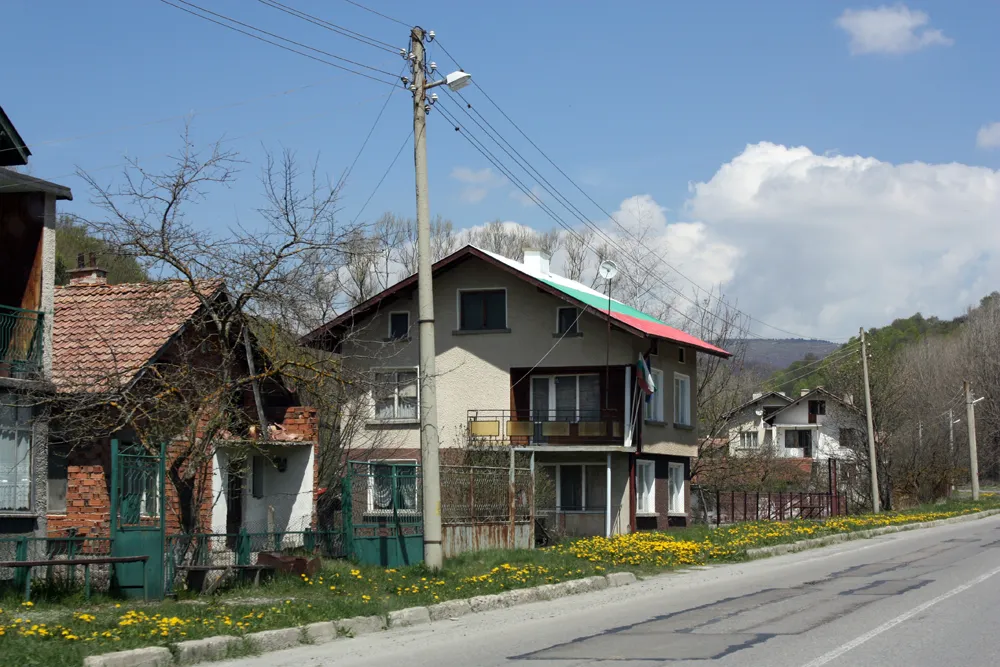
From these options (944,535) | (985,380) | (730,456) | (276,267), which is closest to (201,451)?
(276,267)

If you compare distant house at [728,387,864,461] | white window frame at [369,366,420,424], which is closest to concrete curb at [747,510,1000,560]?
A: white window frame at [369,366,420,424]

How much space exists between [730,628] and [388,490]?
9374mm

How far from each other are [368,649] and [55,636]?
3.06 m

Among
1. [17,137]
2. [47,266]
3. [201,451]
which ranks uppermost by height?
[17,137]

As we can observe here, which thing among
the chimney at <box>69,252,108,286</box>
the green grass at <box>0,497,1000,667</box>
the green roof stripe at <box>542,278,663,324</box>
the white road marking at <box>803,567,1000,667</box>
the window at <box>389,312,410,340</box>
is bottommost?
the white road marking at <box>803,567,1000,667</box>

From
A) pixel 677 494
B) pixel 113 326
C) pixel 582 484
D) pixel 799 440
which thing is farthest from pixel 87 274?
pixel 799 440

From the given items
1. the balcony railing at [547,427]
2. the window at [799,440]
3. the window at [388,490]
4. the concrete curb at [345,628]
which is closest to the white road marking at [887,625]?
the concrete curb at [345,628]

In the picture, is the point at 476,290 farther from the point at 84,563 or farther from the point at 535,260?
the point at 84,563

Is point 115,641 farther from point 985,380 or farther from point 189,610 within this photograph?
point 985,380

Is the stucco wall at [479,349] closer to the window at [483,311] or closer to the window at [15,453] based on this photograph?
the window at [483,311]

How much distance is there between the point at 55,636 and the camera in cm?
1095

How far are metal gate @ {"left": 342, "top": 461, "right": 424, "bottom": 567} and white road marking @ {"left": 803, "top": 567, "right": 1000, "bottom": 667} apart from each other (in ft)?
29.3

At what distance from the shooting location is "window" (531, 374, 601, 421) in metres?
35.7

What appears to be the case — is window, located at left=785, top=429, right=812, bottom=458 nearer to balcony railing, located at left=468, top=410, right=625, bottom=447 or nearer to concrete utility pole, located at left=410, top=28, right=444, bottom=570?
balcony railing, located at left=468, top=410, right=625, bottom=447
